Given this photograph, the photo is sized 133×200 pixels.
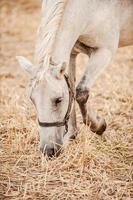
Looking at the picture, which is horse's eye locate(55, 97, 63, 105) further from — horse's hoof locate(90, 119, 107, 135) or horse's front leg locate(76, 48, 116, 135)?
horse's hoof locate(90, 119, 107, 135)

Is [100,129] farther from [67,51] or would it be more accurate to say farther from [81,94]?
[67,51]

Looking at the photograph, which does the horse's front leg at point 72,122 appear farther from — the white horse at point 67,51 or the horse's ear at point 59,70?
the horse's ear at point 59,70

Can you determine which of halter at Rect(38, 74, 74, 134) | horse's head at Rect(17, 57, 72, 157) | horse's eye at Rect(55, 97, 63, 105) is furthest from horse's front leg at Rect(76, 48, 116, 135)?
horse's eye at Rect(55, 97, 63, 105)

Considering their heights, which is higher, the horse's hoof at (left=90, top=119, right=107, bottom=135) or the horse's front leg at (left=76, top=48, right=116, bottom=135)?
the horse's front leg at (left=76, top=48, right=116, bottom=135)

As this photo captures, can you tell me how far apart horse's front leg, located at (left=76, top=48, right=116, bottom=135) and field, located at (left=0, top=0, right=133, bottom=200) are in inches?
5.6

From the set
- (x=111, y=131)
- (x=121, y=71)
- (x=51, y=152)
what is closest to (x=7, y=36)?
(x=121, y=71)

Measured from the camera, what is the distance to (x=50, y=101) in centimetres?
379

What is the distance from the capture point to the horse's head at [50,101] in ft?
12.3

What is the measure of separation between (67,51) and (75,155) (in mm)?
879

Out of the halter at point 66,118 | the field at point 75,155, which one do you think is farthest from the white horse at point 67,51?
the field at point 75,155

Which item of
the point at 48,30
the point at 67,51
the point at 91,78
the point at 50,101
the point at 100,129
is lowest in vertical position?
the point at 100,129

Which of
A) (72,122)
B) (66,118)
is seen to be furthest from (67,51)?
(72,122)

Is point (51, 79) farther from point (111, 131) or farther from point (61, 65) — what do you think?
point (111, 131)

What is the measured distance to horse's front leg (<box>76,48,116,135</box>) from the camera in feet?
14.4
